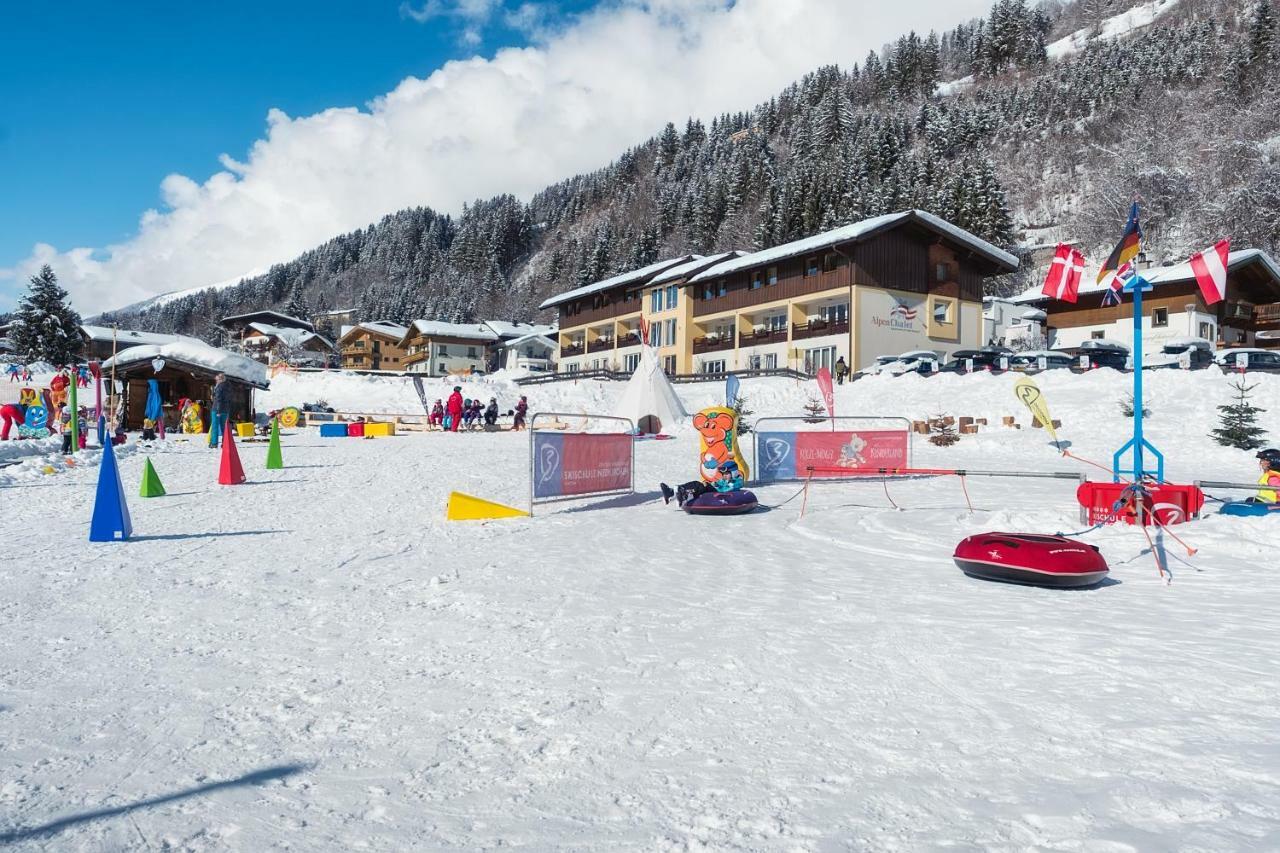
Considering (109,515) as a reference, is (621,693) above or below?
below

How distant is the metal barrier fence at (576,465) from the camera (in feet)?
34.3

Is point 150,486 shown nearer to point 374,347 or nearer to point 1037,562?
point 1037,562

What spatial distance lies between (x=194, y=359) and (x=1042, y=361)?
114ft

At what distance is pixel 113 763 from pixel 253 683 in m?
0.97

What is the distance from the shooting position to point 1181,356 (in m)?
26.6

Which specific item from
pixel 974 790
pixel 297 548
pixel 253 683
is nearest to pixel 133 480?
pixel 297 548

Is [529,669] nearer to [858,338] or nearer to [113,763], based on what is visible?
[113,763]

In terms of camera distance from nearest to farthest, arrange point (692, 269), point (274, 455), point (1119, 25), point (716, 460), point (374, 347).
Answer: point (716, 460) → point (274, 455) → point (692, 269) → point (374, 347) → point (1119, 25)

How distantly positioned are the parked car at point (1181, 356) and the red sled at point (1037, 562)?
24.5 meters

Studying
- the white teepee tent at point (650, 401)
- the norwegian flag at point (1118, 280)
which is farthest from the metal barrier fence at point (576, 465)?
the white teepee tent at point (650, 401)

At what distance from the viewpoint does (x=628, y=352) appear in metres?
55.7

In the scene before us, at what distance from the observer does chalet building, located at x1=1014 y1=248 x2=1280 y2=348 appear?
123 feet

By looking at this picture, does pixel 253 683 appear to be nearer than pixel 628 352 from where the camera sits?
Yes

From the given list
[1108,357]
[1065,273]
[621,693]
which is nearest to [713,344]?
[1108,357]
